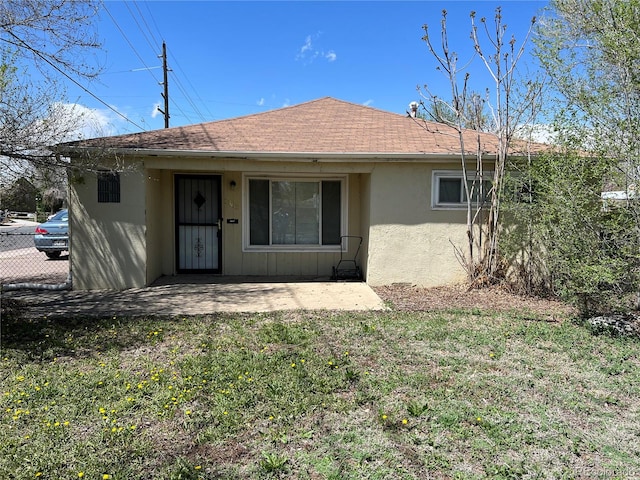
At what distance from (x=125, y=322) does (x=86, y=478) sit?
338 centimetres

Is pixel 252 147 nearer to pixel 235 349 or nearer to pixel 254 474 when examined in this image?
pixel 235 349

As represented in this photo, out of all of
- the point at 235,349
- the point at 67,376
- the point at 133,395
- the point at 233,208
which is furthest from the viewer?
the point at 233,208

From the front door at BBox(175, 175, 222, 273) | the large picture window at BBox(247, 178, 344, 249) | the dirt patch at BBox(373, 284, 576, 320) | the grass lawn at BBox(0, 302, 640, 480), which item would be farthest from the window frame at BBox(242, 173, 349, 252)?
the grass lawn at BBox(0, 302, 640, 480)

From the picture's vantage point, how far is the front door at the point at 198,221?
924 centimetres

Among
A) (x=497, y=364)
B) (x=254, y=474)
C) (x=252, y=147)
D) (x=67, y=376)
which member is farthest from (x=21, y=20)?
(x=497, y=364)

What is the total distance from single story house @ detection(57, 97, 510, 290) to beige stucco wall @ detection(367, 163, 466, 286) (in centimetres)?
2

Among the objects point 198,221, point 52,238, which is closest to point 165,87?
point 52,238

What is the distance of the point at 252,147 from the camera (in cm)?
799

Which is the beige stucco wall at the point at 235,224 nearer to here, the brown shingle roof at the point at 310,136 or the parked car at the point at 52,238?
the brown shingle roof at the point at 310,136

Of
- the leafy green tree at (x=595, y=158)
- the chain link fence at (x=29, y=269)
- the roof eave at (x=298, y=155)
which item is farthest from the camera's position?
the chain link fence at (x=29, y=269)

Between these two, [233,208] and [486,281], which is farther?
[233,208]

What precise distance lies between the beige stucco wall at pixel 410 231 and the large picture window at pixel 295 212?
151 cm

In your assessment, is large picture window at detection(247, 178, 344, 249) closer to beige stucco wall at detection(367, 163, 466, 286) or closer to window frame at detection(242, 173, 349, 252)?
window frame at detection(242, 173, 349, 252)

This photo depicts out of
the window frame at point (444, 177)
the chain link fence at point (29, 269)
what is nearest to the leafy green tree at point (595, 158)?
the window frame at point (444, 177)
